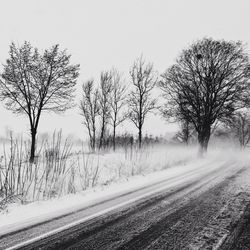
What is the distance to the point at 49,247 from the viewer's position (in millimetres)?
3123

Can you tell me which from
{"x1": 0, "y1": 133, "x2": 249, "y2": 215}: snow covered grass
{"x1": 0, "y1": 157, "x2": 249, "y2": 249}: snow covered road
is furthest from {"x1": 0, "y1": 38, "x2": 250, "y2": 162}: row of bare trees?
{"x1": 0, "y1": 157, "x2": 249, "y2": 249}: snow covered road

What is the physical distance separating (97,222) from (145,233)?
3.39 feet

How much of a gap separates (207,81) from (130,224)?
19384 millimetres

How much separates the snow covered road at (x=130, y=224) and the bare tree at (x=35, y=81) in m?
11.3

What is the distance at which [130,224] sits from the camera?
157 inches

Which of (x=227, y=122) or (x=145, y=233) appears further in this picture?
(x=227, y=122)

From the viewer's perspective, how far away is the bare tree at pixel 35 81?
15.2 metres

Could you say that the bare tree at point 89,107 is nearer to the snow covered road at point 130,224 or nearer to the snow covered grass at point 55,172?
the snow covered grass at point 55,172

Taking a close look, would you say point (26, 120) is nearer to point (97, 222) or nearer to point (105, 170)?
point (105, 170)

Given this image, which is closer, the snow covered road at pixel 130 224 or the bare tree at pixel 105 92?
the snow covered road at pixel 130 224

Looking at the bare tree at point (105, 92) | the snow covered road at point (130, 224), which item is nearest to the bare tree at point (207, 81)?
the bare tree at point (105, 92)

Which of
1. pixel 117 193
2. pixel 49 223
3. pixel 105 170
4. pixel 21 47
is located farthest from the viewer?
pixel 21 47

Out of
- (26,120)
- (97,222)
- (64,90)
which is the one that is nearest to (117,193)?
(97,222)

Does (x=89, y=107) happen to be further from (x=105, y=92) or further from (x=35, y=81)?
(x=35, y=81)
